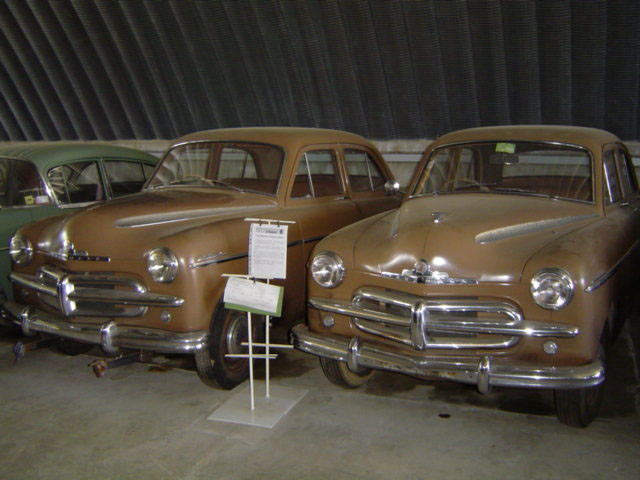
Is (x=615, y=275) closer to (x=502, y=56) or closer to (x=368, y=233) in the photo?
(x=368, y=233)

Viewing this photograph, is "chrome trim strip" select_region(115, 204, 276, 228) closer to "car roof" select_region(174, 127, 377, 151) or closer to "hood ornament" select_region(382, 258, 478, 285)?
"car roof" select_region(174, 127, 377, 151)

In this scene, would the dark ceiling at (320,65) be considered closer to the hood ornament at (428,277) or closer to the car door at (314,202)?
the car door at (314,202)

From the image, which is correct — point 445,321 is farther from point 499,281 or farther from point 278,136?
point 278,136

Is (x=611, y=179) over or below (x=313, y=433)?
over

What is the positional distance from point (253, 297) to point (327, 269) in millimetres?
501

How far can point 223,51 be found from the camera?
1056cm

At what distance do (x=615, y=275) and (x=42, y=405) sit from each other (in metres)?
3.85

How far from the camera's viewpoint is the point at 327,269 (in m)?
4.21

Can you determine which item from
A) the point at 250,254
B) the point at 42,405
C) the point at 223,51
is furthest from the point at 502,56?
the point at 42,405

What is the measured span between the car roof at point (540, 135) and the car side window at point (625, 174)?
19 cm

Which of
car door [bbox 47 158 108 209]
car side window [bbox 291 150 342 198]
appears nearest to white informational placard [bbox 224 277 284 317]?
car side window [bbox 291 150 342 198]

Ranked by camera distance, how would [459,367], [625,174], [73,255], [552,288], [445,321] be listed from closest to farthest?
[552,288]
[459,367]
[445,321]
[73,255]
[625,174]

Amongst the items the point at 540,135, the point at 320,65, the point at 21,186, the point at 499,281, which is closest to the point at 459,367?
the point at 499,281

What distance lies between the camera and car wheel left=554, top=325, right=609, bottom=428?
12.4ft
